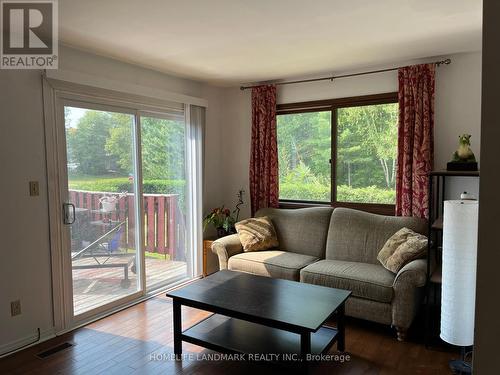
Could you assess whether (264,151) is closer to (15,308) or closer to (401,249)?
(401,249)

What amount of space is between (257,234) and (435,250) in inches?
68.9

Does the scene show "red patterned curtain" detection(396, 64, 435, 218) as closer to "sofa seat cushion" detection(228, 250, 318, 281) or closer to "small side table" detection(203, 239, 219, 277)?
"sofa seat cushion" detection(228, 250, 318, 281)

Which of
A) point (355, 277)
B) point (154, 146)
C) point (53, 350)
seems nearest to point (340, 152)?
point (355, 277)

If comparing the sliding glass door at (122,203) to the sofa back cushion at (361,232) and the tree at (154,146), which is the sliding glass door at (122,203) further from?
the sofa back cushion at (361,232)

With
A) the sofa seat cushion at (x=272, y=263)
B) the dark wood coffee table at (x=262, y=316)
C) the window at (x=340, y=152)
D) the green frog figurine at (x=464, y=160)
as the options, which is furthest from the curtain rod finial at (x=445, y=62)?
the dark wood coffee table at (x=262, y=316)

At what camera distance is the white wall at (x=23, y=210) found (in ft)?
8.65

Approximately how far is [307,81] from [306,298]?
2605 millimetres

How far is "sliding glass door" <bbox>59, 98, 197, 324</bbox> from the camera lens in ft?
10.3

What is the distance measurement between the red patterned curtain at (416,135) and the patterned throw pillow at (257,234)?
55.5 inches

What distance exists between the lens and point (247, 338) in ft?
8.21

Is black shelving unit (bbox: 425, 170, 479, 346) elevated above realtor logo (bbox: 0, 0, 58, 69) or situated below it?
below

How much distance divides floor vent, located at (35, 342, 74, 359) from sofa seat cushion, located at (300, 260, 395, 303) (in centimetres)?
203

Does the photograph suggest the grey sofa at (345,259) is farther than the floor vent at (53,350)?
Yes

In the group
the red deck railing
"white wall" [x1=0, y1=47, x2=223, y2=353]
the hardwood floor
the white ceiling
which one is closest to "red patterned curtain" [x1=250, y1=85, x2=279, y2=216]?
the white ceiling
